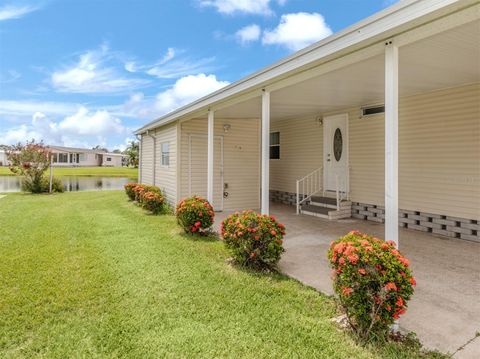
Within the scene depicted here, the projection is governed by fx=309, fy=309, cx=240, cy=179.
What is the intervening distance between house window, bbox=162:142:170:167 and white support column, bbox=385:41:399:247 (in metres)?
8.08

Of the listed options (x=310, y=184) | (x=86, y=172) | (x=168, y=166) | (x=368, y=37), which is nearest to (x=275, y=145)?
(x=310, y=184)

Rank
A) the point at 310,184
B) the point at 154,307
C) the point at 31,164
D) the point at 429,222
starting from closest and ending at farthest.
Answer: the point at 154,307 < the point at 429,222 < the point at 310,184 < the point at 31,164

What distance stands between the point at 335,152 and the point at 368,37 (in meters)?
5.64

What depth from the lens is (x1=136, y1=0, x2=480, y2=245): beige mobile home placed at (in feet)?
9.96

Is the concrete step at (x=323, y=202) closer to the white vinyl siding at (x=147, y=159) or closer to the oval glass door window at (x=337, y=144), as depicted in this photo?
the oval glass door window at (x=337, y=144)

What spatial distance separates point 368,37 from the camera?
10.2 feet

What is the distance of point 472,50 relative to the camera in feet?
12.3

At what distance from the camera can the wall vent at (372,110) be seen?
23.9 ft

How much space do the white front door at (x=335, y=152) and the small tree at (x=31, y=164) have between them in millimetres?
13666

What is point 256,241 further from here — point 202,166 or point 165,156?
point 165,156

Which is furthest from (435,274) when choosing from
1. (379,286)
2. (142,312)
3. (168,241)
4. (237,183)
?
(237,183)

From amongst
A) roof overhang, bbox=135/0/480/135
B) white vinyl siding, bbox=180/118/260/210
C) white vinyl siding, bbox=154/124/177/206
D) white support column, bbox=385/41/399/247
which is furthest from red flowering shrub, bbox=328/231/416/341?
white vinyl siding, bbox=154/124/177/206

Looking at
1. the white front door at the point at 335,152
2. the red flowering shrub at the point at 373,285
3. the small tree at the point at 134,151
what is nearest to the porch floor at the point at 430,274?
the red flowering shrub at the point at 373,285

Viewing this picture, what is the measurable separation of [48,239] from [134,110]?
106ft
